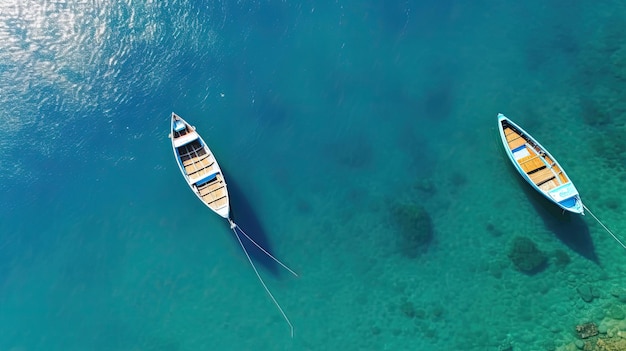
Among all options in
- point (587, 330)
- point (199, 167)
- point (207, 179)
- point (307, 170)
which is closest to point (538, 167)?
point (587, 330)

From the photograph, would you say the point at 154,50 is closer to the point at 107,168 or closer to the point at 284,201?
the point at 107,168

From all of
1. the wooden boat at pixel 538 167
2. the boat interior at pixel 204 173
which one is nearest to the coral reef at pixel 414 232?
the wooden boat at pixel 538 167

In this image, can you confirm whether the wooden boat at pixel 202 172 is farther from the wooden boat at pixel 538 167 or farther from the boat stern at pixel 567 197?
the boat stern at pixel 567 197

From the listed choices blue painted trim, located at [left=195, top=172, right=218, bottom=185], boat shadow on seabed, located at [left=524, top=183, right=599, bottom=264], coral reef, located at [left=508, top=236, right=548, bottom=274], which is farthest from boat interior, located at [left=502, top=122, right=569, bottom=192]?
blue painted trim, located at [left=195, top=172, right=218, bottom=185]

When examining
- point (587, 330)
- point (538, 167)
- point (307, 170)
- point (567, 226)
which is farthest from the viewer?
point (307, 170)

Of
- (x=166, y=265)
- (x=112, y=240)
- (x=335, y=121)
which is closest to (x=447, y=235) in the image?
(x=335, y=121)

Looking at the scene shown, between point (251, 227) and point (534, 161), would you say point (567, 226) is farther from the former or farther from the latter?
point (251, 227)

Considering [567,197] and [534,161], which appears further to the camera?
[534,161]
